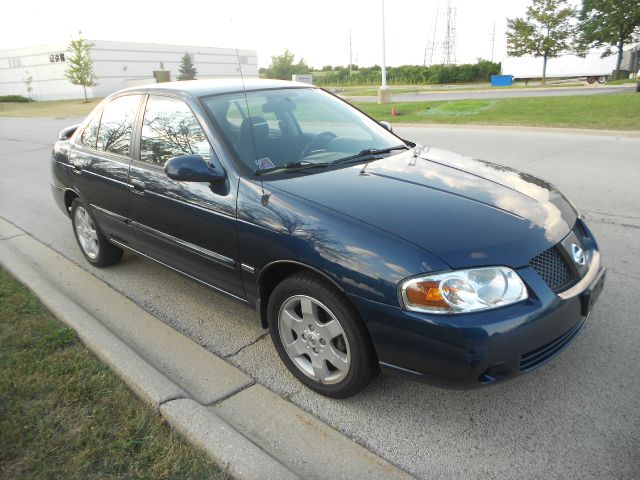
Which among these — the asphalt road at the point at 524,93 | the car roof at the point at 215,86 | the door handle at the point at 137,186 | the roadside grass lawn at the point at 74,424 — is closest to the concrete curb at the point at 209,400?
the roadside grass lawn at the point at 74,424

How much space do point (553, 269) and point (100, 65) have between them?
251 ft

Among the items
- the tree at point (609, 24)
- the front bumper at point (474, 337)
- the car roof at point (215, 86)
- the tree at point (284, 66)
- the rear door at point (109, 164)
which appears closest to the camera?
the front bumper at point (474, 337)

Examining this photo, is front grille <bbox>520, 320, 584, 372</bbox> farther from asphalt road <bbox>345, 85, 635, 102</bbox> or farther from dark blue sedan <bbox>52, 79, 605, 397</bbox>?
asphalt road <bbox>345, 85, 635, 102</bbox>

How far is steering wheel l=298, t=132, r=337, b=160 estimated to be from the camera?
3423 millimetres

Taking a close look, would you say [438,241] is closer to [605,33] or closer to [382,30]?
[382,30]

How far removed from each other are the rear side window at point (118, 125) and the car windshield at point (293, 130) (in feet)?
3.12

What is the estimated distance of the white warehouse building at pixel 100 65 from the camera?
224 feet

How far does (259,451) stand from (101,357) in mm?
1394

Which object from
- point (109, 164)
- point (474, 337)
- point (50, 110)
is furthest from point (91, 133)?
point (50, 110)

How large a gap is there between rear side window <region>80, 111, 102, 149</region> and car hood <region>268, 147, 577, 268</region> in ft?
8.17

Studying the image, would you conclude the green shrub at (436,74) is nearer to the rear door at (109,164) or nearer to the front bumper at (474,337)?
the rear door at (109,164)

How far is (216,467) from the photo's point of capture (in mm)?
Answer: 2309

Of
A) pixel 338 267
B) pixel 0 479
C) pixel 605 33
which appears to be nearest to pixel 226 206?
pixel 338 267

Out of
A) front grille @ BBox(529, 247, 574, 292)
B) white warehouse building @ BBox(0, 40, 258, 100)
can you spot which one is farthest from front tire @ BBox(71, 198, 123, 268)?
white warehouse building @ BBox(0, 40, 258, 100)
